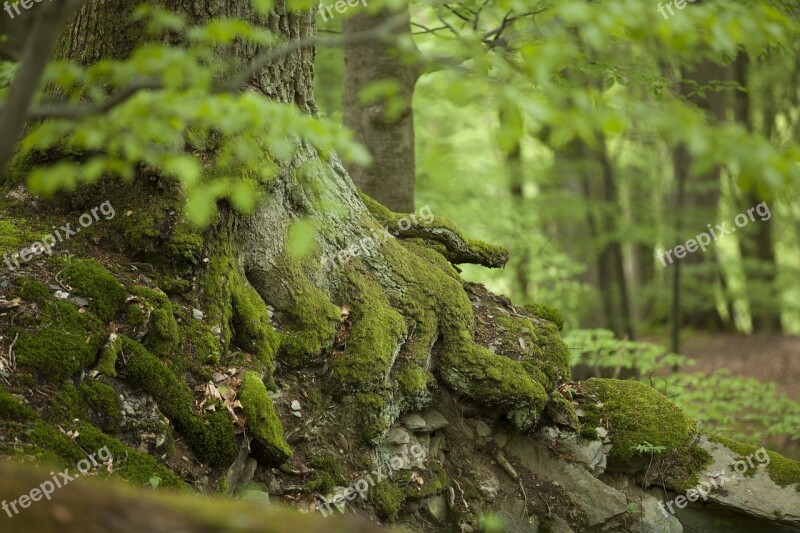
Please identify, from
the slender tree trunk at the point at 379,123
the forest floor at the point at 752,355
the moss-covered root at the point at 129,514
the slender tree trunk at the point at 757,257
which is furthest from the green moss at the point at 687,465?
the slender tree trunk at the point at 757,257

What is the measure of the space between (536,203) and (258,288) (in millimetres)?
9261

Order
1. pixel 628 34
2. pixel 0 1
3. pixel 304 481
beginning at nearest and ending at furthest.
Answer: pixel 628 34 < pixel 304 481 < pixel 0 1

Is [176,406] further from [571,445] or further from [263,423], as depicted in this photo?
[571,445]

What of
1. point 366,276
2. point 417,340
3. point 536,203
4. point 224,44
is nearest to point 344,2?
point 224,44

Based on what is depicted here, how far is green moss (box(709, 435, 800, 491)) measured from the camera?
5.93 metres

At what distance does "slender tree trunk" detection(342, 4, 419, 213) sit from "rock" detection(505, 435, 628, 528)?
313cm

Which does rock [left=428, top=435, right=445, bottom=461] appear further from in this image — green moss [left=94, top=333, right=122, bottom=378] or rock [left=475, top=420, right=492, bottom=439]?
green moss [left=94, top=333, right=122, bottom=378]

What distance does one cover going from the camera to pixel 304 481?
455cm

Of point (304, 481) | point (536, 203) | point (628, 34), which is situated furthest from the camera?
point (536, 203)

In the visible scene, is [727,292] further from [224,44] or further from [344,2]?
[224,44]

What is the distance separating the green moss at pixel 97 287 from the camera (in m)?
4.20

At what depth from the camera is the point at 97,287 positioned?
4.25 meters

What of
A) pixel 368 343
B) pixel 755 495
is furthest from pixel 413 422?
pixel 755 495

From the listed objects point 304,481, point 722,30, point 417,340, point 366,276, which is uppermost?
point 722,30
